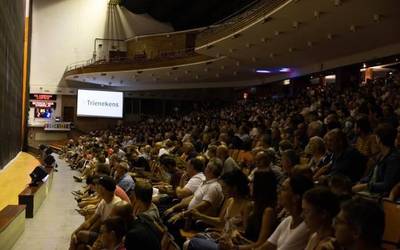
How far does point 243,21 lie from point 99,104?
1211 centimetres

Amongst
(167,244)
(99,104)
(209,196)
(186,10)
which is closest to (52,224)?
(209,196)

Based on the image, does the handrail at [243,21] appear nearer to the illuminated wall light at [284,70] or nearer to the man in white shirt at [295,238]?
the illuminated wall light at [284,70]

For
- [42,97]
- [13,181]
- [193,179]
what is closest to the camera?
[193,179]

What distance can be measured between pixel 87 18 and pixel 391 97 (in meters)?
19.8

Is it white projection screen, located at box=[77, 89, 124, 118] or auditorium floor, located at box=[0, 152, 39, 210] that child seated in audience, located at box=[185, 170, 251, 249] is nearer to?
auditorium floor, located at box=[0, 152, 39, 210]

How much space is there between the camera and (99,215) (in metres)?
4.16

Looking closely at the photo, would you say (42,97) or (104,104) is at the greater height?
(42,97)

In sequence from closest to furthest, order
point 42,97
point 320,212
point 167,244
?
1. point 320,212
2. point 167,244
3. point 42,97

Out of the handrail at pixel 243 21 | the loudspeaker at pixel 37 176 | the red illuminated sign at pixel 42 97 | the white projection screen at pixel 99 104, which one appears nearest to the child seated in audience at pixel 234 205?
the loudspeaker at pixel 37 176

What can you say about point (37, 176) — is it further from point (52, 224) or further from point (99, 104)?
point (99, 104)

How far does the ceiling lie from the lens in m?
10.2

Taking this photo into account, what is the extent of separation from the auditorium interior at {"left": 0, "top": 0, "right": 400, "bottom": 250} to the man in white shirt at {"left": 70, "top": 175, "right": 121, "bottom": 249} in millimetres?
12

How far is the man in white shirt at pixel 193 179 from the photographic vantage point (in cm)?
452

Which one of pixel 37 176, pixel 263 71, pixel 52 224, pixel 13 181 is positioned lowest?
pixel 13 181
